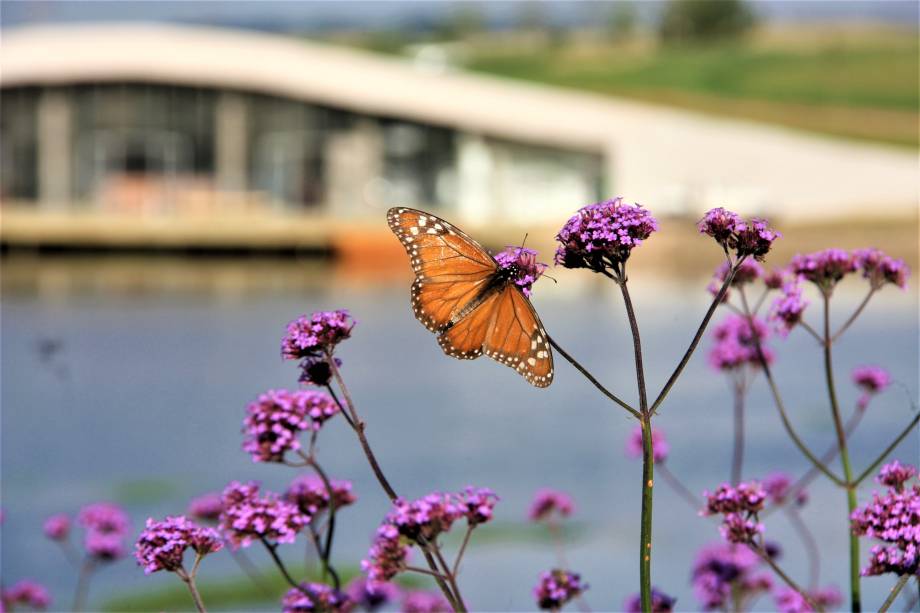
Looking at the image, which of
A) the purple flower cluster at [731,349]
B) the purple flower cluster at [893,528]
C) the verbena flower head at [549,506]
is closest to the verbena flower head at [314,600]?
the purple flower cluster at [893,528]

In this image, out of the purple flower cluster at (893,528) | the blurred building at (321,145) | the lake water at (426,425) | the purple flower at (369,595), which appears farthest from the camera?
the blurred building at (321,145)

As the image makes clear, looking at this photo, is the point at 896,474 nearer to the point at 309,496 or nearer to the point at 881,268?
the point at 881,268

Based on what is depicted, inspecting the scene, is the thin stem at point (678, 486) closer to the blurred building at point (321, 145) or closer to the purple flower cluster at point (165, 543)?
the purple flower cluster at point (165, 543)

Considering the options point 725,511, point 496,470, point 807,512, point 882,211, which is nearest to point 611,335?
point 496,470

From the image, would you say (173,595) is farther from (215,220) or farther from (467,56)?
(467,56)

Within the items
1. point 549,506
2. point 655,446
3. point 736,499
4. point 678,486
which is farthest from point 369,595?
point 678,486

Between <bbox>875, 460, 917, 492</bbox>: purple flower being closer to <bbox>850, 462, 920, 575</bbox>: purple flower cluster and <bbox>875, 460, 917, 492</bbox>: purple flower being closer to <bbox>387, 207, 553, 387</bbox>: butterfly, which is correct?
<bbox>850, 462, 920, 575</bbox>: purple flower cluster
